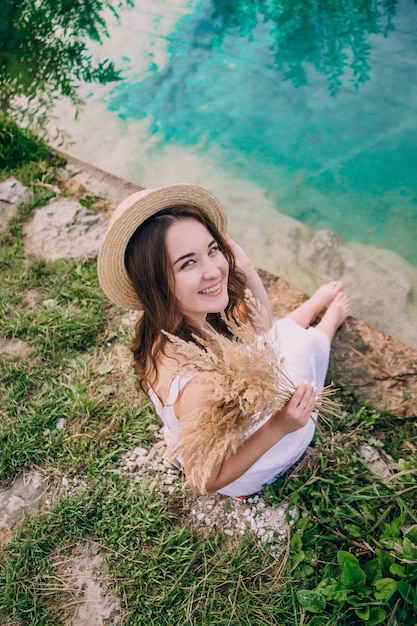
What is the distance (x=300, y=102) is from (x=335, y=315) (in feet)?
9.32

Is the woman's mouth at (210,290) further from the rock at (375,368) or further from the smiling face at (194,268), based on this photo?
the rock at (375,368)

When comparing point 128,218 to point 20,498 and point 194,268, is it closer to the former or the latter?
point 194,268

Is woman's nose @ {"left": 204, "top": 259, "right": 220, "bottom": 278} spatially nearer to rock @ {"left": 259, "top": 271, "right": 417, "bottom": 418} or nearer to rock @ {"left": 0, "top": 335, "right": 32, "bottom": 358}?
rock @ {"left": 259, "top": 271, "right": 417, "bottom": 418}

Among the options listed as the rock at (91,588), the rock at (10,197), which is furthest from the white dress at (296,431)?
the rock at (10,197)

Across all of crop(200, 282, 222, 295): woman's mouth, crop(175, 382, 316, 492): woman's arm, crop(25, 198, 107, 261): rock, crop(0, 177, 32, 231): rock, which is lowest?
crop(25, 198, 107, 261): rock

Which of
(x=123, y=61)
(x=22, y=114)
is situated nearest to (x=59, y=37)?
(x=123, y=61)

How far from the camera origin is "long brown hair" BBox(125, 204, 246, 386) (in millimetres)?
2055

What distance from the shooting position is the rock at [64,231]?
12.3ft

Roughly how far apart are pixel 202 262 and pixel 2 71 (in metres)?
4.79

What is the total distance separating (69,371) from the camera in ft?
10.3

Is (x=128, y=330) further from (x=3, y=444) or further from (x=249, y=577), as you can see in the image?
(x=249, y=577)

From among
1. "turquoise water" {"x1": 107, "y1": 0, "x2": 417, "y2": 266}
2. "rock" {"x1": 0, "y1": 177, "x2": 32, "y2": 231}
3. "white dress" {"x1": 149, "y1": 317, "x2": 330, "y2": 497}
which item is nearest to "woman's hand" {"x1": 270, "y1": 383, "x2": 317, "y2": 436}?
"white dress" {"x1": 149, "y1": 317, "x2": 330, "y2": 497}

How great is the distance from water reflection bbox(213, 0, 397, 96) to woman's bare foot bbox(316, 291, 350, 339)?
113 inches

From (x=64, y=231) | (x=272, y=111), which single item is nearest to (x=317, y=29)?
(x=272, y=111)
